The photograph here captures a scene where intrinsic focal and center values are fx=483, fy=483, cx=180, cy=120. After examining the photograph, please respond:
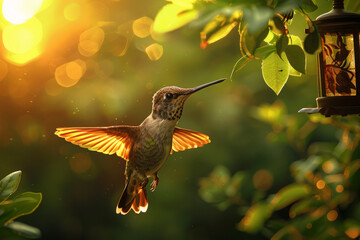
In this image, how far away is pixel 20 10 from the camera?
2971 millimetres

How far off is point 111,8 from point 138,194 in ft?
7.62

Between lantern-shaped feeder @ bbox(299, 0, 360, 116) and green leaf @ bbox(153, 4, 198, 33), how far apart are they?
24.4 inches

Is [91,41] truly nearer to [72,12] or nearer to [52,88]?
[72,12]

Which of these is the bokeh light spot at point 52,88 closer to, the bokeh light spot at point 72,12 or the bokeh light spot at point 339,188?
the bokeh light spot at point 72,12

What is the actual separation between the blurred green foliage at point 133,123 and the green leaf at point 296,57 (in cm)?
193

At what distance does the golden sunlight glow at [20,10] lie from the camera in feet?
9.63

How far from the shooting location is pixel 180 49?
3.38 metres

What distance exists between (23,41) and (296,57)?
2810mm

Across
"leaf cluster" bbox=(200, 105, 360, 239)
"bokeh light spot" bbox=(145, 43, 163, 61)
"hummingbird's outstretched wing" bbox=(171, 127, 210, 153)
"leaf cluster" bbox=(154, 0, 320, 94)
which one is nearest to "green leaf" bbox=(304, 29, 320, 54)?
"leaf cluster" bbox=(154, 0, 320, 94)

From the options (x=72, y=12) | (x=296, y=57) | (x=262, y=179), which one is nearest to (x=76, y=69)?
(x=72, y=12)

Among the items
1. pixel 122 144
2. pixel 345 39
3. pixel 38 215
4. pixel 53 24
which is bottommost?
pixel 38 215

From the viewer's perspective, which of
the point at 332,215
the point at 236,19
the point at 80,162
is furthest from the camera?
the point at 80,162

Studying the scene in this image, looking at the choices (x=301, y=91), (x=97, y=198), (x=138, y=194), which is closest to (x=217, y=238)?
(x=97, y=198)

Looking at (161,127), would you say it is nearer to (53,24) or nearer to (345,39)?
(345,39)
